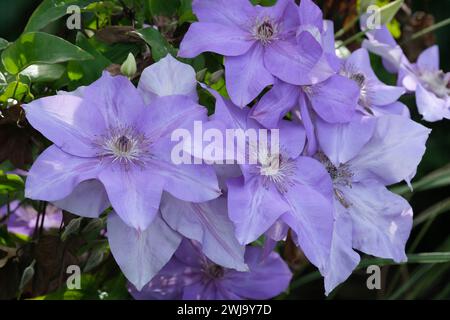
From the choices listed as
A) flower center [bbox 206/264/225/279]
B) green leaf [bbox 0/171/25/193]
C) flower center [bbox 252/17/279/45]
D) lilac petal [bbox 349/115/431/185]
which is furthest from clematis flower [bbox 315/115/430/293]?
green leaf [bbox 0/171/25/193]

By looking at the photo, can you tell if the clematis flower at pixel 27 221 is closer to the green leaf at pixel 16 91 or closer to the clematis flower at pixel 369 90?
the green leaf at pixel 16 91

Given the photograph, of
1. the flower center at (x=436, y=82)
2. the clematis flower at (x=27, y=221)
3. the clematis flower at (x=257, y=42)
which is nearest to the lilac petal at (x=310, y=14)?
the clematis flower at (x=257, y=42)

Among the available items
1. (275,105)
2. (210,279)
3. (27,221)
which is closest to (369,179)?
(275,105)

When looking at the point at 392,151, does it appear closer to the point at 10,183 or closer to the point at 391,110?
the point at 391,110

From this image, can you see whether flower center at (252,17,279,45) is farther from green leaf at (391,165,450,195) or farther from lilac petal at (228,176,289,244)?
green leaf at (391,165,450,195)

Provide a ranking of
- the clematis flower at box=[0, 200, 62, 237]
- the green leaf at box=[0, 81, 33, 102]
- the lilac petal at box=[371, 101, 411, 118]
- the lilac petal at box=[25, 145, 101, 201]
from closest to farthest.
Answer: the lilac petal at box=[25, 145, 101, 201] < the green leaf at box=[0, 81, 33, 102] < the lilac petal at box=[371, 101, 411, 118] < the clematis flower at box=[0, 200, 62, 237]

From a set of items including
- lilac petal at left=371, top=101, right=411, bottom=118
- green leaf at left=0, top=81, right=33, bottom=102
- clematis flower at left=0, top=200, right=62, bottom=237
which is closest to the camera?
green leaf at left=0, top=81, right=33, bottom=102
